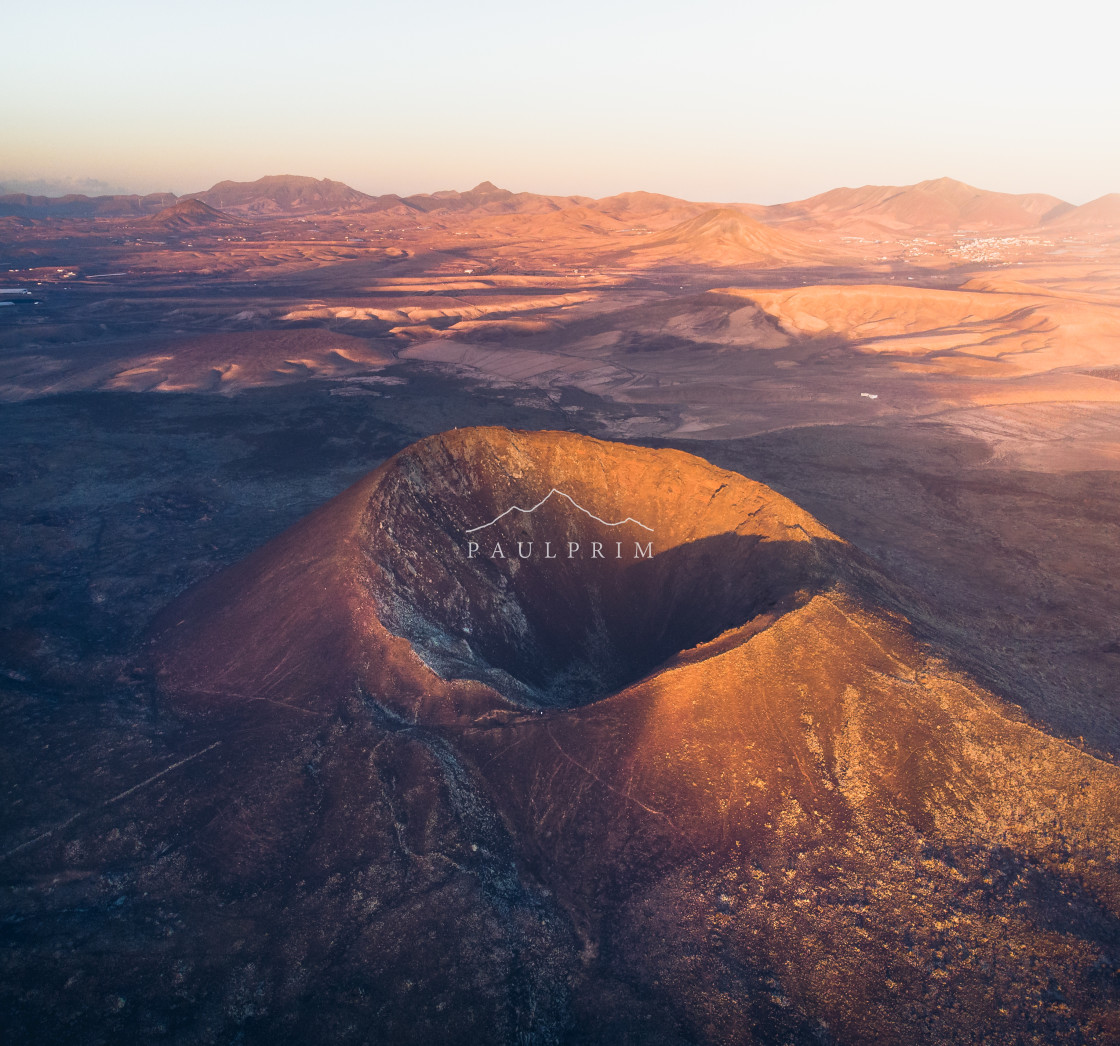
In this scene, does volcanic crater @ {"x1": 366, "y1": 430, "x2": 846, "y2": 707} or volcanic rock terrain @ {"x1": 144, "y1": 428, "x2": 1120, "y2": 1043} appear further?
volcanic crater @ {"x1": 366, "y1": 430, "x2": 846, "y2": 707}

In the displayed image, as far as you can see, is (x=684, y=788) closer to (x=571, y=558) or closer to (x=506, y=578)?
(x=506, y=578)

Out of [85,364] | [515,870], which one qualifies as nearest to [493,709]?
[515,870]

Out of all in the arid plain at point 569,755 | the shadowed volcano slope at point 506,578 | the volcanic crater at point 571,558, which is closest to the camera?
the arid plain at point 569,755

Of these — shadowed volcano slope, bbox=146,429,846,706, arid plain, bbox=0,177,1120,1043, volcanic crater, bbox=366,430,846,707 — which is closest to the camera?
arid plain, bbox=0,177,1120,1043

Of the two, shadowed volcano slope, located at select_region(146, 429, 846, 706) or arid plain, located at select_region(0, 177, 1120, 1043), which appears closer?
arid plain, located at select_region(0, 177, 1120, 1043)

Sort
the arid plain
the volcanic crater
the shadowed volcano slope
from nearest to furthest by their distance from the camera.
Answer: the arid plain → the shadowed volcano slope → the volcanic crater

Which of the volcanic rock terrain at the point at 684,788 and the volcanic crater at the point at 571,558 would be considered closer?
the volcanic rock terrain at the point at 684,788

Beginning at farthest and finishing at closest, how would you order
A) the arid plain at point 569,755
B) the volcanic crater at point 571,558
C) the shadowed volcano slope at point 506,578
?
the volcanic crater at point 571,558
the shadowed volcano slope at point 506,578
the arid plain at point 569,755

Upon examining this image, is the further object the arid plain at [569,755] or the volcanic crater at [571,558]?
the volcanic crater at [571,558]

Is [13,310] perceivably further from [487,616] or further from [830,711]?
[830,711]

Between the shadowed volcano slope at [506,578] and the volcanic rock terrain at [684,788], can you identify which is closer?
the volcanic rock terrain at [684,788]

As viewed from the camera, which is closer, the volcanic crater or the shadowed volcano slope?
the shadowed volcano slope

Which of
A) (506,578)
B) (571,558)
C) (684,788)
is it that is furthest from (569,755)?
(571,558)
